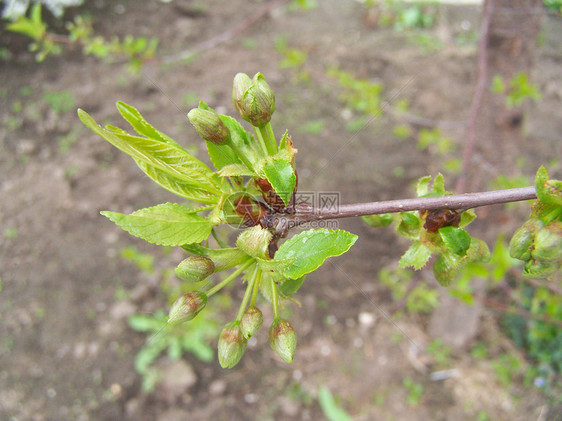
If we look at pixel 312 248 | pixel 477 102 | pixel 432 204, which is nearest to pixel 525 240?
pixel 432 204

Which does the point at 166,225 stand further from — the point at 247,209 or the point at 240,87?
the point at 240,87

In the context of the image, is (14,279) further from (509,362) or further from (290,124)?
(509,362)

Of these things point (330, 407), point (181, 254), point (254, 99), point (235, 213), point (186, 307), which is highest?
point (254, 99)

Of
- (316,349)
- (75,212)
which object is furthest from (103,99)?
(316,349)

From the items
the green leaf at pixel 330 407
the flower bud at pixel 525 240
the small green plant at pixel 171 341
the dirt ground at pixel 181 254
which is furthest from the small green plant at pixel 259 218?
the small green plant at pixel 171 341

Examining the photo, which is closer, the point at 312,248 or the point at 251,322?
the point at 312,248

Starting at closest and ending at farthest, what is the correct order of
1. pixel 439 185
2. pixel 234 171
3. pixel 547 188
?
pixel 547 188 → pixel 234 171 → pixel 439 185
